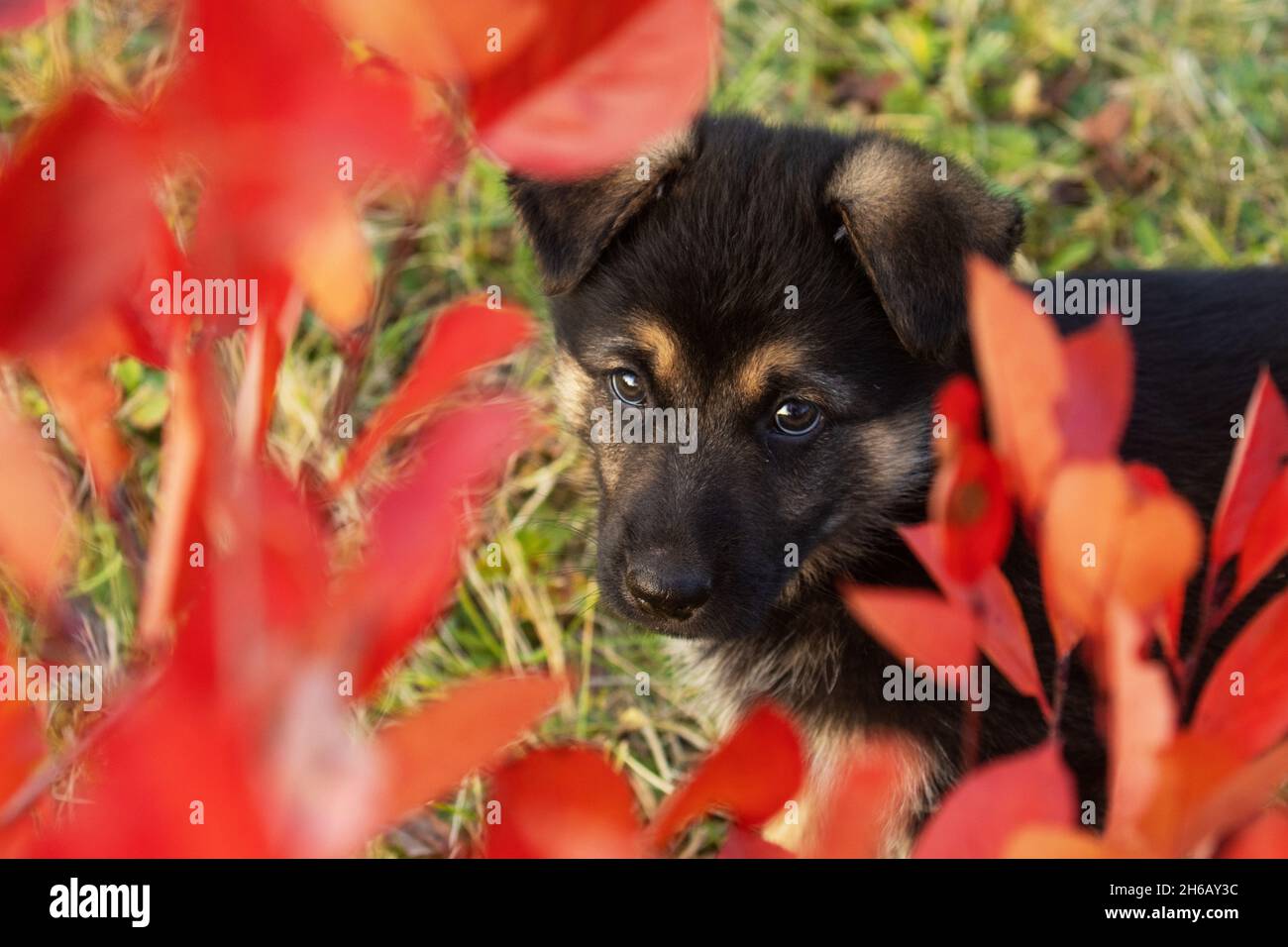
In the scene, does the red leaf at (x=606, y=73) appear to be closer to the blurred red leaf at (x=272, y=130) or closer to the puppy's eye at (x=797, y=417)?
the blurred red leaf at (x=272, y=130)

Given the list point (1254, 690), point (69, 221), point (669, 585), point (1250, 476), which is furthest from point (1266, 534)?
point (669, 585)

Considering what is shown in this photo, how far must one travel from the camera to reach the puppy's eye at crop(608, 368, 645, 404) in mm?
2779

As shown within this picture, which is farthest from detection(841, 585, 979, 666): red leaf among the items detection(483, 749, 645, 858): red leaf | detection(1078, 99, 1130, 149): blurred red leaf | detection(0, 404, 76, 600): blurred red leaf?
detection(1078, 99, 1130, 149): blurred red leaf

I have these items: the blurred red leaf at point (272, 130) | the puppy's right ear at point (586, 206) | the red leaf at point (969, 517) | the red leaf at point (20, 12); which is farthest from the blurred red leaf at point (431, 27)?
the puppy's right ear at point (586, 206)

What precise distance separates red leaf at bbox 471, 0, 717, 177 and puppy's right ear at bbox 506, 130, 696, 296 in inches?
77.7

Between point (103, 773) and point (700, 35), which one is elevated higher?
point (700, 35)

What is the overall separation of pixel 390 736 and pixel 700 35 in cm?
37

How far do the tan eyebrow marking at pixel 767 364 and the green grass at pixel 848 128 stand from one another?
3.21 ft

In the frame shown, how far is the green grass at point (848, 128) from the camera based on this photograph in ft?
12.1

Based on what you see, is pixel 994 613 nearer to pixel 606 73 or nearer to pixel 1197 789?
pixel 1197 789

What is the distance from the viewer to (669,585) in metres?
2.52

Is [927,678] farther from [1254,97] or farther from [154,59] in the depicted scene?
[1254,97]
